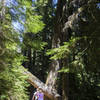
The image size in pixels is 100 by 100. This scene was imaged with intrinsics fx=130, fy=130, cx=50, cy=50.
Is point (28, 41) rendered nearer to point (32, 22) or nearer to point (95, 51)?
point (32, 22)

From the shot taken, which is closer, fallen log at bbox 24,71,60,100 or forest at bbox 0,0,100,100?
forest at bbox 0,0,100,100

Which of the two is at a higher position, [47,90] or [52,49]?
[52,49]

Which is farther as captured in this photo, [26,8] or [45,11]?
[45,11]

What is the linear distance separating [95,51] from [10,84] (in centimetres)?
291

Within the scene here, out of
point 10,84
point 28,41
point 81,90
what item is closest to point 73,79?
point 81,90

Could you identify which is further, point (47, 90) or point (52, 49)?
point (47, 90)

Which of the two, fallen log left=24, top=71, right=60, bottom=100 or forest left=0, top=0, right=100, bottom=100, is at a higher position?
forest left=0, top=0, right=100, bottom=100

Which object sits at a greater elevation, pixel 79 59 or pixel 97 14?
pixel 97 14

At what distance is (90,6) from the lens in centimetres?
510

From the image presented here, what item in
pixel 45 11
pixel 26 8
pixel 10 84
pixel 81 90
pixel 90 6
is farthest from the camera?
pixel 45 11

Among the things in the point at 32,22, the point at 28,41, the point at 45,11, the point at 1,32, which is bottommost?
the point at 1,32

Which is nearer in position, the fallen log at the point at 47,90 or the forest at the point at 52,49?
the forest at the point at 52,49

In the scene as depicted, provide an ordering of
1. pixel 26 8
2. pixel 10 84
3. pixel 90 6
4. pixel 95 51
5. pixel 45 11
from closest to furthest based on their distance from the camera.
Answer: pixel 10 84, pixel 95 51, pixel 26 8, pixel 90 6, pixel 45 11

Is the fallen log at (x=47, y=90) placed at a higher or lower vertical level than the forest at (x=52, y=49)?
lower
